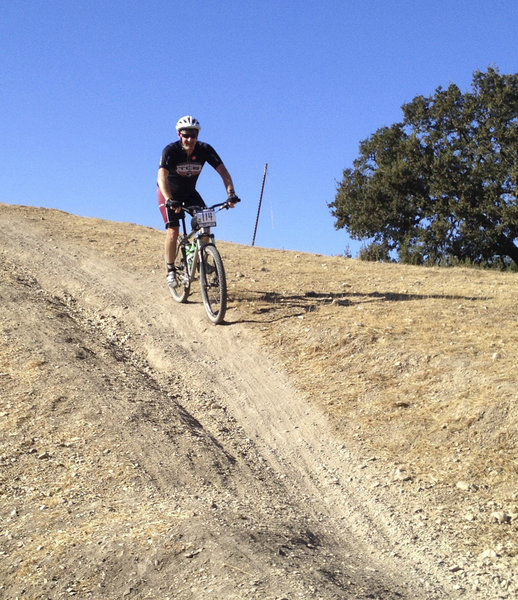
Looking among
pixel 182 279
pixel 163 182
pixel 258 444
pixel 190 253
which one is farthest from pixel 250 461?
pixel 163 182

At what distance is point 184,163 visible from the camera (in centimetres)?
880

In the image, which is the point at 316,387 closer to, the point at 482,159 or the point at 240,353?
the point at 240,353

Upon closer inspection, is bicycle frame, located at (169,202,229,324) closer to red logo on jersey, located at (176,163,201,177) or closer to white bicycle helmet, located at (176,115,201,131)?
red logo on jersey, located at (176,163,201,177)

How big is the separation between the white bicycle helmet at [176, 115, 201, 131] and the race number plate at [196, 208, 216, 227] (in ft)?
3.62

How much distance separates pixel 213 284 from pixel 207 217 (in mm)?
894

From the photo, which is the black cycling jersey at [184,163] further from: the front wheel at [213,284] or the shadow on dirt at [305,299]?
the shadow on dirt at [305,299]

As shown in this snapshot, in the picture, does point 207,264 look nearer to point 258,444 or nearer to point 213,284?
point 213,284

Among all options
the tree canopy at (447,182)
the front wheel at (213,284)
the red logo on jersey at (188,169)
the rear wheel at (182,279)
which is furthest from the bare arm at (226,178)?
the tree canopy at (447,182)

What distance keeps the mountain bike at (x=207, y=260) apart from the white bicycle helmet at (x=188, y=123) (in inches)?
41.3

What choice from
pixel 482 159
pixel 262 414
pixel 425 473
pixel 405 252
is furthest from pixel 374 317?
pixel 482 159

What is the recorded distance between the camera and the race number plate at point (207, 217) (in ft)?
27.8

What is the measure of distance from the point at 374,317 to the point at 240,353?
195 cm

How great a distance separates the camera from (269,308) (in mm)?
9398

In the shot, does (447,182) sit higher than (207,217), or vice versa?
(447,182)
